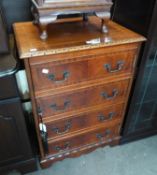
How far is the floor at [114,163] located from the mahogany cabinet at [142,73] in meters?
0.10

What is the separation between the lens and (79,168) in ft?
4.58

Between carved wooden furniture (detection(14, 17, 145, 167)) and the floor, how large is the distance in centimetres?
11

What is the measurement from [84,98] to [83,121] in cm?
21

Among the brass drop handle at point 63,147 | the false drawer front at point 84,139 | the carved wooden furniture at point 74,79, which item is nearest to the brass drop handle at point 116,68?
the carved wooden furniture at point 74,79

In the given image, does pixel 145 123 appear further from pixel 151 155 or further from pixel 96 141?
pixel 96 141

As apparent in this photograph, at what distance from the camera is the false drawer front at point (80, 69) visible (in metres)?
0.92

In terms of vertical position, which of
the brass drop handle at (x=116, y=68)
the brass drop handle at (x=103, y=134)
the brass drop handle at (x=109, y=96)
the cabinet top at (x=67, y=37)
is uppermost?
the cabinet top at (x=67, y=37)

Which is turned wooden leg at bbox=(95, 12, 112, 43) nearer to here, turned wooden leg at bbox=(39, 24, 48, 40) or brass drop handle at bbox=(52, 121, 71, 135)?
turned wooden leg at bbox=(39, 24, 48, 40)

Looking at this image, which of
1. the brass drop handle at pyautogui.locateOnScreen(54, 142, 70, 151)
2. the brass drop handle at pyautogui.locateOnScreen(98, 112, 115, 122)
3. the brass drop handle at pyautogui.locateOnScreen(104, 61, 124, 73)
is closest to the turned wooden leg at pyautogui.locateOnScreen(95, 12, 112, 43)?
the brass drop handle at pyautogui.locateOnScreen(104, 61, 124, 73)

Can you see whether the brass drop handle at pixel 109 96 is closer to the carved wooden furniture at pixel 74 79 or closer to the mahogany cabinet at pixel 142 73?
the carved wooden furniture at pixel 74 79

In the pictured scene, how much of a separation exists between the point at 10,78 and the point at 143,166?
121 cm

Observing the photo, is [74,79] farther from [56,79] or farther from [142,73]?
[142,73]

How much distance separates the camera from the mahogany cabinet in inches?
39.2

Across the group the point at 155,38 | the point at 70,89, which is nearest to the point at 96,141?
the point at 70,89
